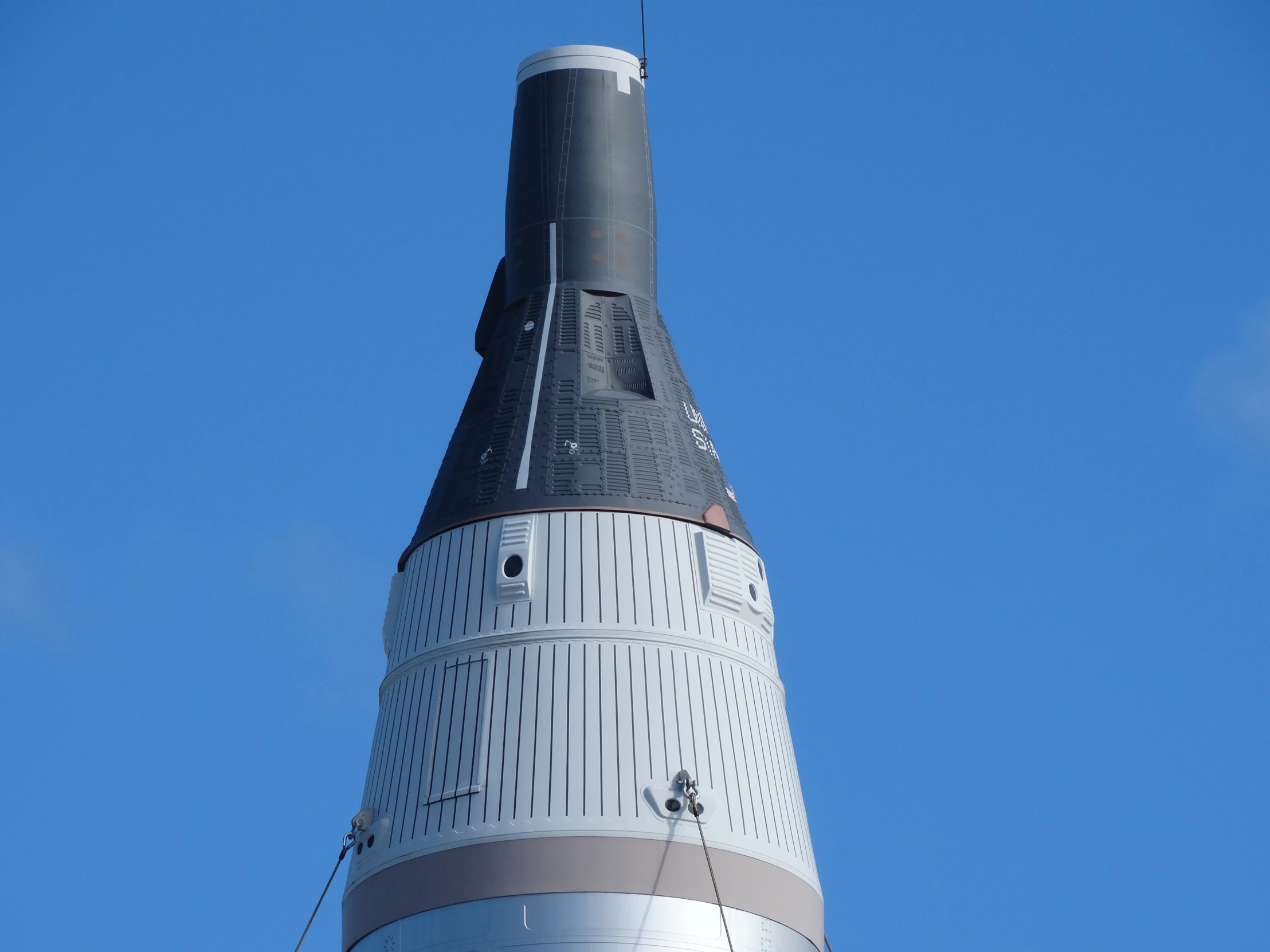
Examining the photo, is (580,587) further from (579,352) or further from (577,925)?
(577,925)

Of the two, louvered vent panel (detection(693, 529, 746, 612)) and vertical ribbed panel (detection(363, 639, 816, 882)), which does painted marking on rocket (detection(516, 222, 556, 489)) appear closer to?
louvered vent panel (detection(693, 529, 746, 612))

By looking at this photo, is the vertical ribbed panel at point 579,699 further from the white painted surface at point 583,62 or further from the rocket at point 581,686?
the white painted surface at point 583,62

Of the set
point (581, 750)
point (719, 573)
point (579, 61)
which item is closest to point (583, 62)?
point (579, 61)

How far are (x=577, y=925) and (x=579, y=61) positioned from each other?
14325 mm

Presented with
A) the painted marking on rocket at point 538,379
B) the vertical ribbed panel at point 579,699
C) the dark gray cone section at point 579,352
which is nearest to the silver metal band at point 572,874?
the vertical ribbed panel at point 579,699

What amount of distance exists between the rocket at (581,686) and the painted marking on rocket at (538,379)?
0.04m

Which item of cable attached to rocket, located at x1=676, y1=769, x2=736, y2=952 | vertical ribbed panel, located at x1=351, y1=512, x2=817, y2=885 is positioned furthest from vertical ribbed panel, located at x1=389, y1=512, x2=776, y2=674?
cable attached to rocket, located at x1=676, y1=769, x2=736, y2=952

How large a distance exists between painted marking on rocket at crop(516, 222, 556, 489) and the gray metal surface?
5873 millimetres

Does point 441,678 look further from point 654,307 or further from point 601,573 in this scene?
point 654,307

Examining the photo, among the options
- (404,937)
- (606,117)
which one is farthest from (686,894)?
(606,117)

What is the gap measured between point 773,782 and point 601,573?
3.48 meters

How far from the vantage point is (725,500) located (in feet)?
81.8

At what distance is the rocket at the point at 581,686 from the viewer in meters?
20.8

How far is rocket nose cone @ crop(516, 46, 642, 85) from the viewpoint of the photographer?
28.3 metres
